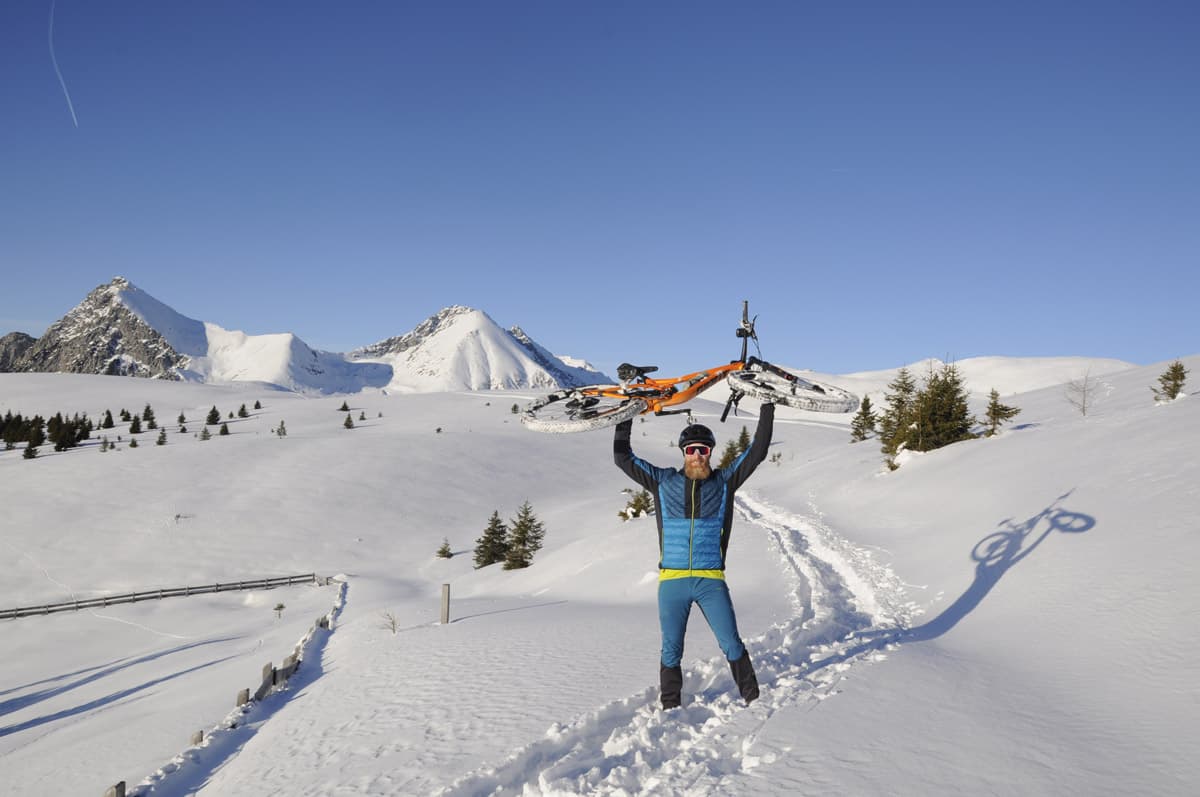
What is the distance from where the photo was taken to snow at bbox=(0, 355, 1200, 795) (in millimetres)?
5164

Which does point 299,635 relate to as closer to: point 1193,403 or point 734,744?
point 734,744

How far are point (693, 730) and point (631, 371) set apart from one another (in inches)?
186

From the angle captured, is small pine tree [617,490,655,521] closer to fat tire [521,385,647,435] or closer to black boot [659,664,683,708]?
Answer: fat tire [521,385,647,435]

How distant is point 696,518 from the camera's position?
20.1ft

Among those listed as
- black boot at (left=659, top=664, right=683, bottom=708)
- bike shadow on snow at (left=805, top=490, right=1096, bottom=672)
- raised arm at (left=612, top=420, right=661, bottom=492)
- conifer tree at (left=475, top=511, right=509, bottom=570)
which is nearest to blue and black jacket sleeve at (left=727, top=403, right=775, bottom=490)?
raised arm at (left=612, top=420, right=661, bottom=492)

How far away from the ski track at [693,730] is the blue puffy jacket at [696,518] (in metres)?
1.28

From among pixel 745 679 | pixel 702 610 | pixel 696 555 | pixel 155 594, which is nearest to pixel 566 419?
pixel 696 555

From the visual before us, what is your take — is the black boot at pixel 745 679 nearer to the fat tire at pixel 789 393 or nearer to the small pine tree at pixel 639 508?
the fat tire at pixel 789 393

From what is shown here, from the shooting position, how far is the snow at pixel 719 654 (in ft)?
16.9

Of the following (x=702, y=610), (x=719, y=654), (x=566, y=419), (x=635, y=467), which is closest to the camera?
(x=702, y=610)

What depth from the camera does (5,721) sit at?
17062 millimetres

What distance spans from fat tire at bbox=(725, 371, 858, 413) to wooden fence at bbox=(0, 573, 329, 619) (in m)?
31.8

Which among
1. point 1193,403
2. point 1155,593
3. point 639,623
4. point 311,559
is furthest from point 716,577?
point 311,559

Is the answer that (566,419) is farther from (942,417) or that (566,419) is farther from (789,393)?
(942,417)
